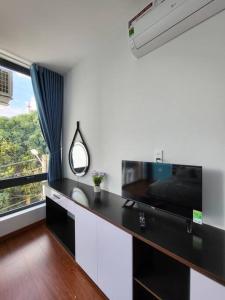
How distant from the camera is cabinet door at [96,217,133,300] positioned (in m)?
1.16

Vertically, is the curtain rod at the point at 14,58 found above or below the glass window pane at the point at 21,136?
above

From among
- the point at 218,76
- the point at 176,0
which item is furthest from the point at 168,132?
the point at 176,0

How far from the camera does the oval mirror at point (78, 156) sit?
238 centimetres

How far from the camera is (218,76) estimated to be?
115cm

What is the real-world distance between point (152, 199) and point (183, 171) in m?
0.37

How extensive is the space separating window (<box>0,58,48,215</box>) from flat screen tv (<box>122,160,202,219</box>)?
179 cm

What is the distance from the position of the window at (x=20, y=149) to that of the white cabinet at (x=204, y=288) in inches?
98.1

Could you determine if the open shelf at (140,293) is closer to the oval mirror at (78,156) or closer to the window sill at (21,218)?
the oval mirror at (78,156)

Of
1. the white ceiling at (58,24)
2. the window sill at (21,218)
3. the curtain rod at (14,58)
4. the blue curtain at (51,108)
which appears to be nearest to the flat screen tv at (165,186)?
the white ceiling at (58,24)

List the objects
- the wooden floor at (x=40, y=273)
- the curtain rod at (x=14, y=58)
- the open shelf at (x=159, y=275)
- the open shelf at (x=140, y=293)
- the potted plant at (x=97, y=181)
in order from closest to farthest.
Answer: the open shelf at (x=159, y=275)
the open shelf at (x=140, y=293)
the wooden floor at (x=40, y=273)
the potted plant at (x=97, y=181)
the curtain rod at (x=14, y=58)

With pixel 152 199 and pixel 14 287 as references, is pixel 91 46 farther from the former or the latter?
pixel 14 287

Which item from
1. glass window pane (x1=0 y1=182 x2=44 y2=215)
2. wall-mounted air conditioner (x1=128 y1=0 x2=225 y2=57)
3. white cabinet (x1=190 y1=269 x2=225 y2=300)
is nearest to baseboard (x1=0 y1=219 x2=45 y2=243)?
glass window pane (x1=0 y1=182 x2=44 y2=215)

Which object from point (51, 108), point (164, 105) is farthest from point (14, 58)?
point (164, 105)

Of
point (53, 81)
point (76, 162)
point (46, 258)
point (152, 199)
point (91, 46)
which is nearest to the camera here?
point (152, 199)
